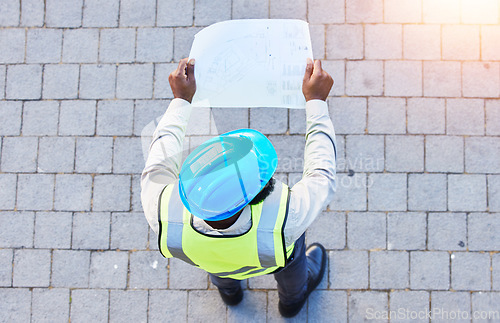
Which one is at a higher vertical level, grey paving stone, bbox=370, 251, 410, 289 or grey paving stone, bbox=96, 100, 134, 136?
grey paving stone, bbox=96, 100, 134, 136

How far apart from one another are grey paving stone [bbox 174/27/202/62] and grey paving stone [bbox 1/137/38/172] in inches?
55.4

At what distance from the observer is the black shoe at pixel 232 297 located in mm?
3357

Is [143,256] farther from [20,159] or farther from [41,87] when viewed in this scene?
[41,87]

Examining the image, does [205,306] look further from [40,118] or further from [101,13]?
[101,13]

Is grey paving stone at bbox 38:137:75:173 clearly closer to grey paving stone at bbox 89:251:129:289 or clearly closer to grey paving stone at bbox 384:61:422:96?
grey paving stone at bbox 89:251:129:289

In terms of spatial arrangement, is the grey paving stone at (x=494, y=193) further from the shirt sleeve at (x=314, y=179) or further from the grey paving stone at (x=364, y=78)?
the shirt sleeve at (x=314, y=179)

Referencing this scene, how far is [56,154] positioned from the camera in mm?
3779

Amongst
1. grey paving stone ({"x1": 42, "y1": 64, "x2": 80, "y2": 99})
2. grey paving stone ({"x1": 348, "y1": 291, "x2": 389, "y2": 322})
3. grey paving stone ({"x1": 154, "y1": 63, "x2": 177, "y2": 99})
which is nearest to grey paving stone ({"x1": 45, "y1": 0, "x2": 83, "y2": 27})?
grey paving stone ({"x1": 42, "y1": 64, "x2": 80, "y2": 99})

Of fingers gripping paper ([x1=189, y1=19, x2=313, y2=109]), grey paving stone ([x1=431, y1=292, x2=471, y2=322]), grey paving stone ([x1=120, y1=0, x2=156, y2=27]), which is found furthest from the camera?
grey paving stone ([x1=120, y1=0, x2=156, y2=27])

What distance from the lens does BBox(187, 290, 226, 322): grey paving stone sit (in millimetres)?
3566

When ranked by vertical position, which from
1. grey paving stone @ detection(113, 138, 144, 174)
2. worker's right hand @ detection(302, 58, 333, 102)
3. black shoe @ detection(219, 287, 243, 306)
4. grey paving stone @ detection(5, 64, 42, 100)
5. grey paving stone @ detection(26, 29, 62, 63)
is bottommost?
black shoe @ detection(219, 287, 243, 306)

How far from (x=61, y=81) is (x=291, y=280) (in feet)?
8.40

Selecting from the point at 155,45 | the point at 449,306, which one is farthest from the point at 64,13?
the point at 449,306

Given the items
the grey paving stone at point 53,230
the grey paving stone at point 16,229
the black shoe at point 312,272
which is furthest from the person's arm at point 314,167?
the grey paving stone at point 16,229
